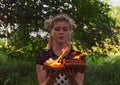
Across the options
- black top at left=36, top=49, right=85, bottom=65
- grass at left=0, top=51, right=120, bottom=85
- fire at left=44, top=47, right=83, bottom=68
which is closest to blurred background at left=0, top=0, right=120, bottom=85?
grass at left=0, top=51, right=120, bottom=85

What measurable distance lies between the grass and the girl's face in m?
6.05

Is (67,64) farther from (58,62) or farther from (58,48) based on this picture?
(58,48)

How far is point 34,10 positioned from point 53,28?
485cm

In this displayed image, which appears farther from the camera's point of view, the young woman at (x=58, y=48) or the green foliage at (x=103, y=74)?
the green foliage at (x=103, y=74)

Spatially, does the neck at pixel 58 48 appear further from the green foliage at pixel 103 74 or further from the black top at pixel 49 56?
the green foliage at pixel 103 74

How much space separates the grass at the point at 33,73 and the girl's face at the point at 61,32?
238 inches

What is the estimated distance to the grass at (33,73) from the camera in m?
9.70

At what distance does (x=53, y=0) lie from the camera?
8328 millimetres

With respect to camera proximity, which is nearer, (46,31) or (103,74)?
(46,31)

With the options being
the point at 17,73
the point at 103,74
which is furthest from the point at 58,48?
the point at 103,74

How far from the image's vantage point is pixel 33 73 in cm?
1003

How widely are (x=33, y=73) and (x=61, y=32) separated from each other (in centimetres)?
663

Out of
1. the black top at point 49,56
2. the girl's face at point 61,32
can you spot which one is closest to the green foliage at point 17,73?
the black top at point 49,56

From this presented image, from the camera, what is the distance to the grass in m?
9.70
